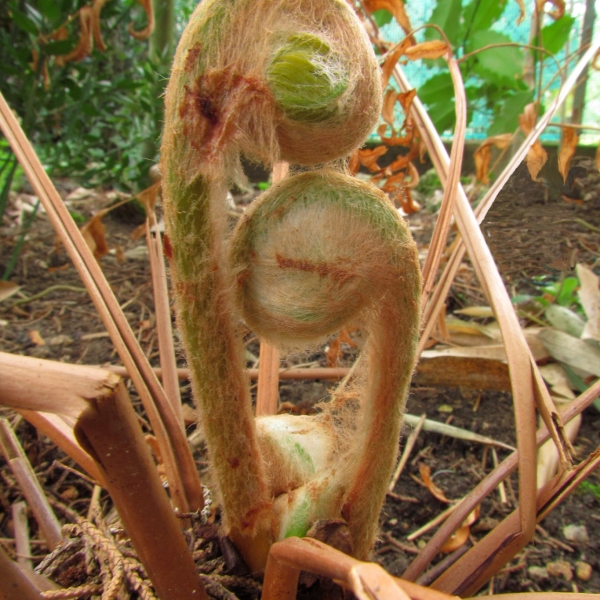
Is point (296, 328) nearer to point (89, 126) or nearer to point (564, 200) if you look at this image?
point (564, 200)

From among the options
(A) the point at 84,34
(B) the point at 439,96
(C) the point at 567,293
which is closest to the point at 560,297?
(C) the point at 567,293

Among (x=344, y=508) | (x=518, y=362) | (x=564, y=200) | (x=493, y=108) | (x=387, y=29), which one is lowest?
(x=344, y=508)

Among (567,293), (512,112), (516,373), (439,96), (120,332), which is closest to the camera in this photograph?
(516,373)

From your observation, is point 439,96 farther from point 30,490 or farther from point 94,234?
point 30,490

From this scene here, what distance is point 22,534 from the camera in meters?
0.84

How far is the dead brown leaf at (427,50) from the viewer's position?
91 cm

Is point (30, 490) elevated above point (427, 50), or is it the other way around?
point (427, 50)

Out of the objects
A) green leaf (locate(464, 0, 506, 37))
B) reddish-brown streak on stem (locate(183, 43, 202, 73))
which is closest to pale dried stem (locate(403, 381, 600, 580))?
reddish-brown streak on stem (locate(183, 43, 202, 73))

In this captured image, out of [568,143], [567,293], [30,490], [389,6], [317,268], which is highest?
[389,6]

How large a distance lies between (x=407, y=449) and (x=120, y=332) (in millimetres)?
669

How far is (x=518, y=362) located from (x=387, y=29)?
2786mm

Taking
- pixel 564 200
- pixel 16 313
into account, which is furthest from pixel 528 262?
pixel 16 313

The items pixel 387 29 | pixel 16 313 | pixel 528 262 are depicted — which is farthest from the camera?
pixel 387 29

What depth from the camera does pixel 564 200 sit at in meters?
0.95
